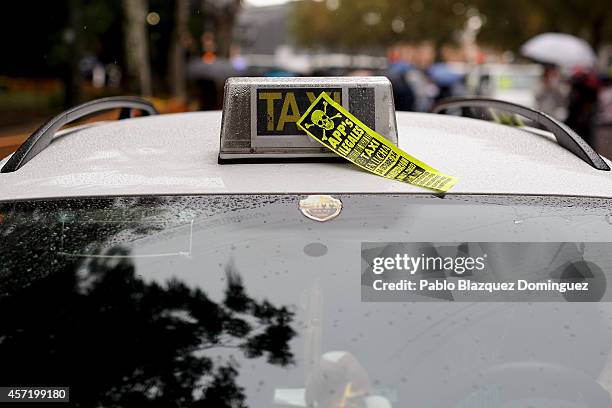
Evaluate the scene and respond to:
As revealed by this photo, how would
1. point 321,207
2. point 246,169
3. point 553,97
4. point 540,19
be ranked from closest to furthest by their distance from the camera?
point 321,207 < point 246,169 < point 553,97 < point 540,19

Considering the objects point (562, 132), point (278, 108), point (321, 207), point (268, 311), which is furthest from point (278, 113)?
point (562, 132)

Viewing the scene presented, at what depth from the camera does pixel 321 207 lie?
1938mm

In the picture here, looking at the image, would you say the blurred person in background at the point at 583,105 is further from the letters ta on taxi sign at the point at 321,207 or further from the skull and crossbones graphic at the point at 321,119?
the letters ta on taxi sign at the point at 321,207

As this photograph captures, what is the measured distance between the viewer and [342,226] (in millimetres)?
1978

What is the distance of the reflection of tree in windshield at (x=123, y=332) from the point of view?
190 cm

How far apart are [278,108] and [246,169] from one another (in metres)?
0.15

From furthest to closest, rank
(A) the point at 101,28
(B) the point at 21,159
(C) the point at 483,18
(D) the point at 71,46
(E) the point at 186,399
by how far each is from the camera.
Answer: (C) the point at 483,18 → (A) the point at 101,28 → (D) the point at 71,46 → (B) the point at 21,159 → (E) the point at 186,399

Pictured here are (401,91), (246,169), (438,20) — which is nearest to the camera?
(246,169)

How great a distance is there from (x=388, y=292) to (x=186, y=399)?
47 centimetres

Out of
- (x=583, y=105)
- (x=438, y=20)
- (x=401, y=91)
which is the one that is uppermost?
(x=438, y=20)

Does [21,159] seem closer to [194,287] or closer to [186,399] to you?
[194,287]

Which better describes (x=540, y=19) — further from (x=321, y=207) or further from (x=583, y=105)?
(x=321, y=207)

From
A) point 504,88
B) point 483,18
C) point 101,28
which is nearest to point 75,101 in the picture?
point 101,28

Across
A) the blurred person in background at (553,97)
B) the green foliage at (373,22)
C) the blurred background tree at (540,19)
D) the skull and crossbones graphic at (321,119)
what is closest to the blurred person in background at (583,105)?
the blurred person in background at (553,97)
